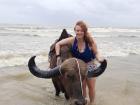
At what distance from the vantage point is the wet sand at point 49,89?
28.7 feet

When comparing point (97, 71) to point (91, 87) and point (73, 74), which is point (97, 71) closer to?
point (73, 74)

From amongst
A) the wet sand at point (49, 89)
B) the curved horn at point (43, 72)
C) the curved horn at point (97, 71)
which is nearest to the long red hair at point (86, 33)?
the curved horn at point (97, 71)

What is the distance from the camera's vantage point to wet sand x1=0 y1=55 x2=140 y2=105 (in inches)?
345

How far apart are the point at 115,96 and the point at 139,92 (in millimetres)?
880

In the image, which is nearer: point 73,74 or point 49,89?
point 73,74

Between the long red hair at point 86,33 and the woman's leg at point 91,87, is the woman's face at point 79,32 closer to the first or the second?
the long red hair at point 86,33

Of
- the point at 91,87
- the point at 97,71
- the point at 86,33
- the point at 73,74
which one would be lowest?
the point at 91,87

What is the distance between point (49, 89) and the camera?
1005 cm

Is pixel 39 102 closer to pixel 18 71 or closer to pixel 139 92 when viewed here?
pixel 139 92

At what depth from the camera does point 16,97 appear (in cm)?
887

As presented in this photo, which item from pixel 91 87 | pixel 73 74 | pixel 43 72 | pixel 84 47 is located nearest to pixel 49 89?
pixel 91 87

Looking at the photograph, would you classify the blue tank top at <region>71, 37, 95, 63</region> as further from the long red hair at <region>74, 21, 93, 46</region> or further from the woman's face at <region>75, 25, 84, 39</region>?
the woman's face at <region>75, 25, 84, 39</region>

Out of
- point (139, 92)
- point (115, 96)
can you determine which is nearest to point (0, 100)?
point (115, 96)

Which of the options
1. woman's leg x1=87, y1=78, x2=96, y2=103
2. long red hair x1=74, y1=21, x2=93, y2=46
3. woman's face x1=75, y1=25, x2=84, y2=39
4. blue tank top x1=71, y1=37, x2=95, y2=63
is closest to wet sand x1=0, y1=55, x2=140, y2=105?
woman's leg x1=87, y1=78, x2=96, y2=103
